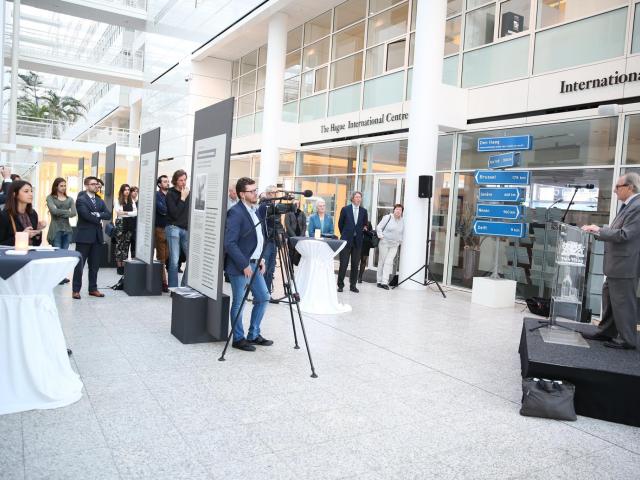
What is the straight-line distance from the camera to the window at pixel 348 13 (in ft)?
45.6

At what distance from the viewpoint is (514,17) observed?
969 centimetres

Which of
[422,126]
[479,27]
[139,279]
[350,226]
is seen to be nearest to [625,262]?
[350,226]

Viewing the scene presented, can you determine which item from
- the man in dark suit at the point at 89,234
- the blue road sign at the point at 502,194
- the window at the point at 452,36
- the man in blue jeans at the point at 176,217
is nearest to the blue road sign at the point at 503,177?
the blue road sign at the point at 502,194

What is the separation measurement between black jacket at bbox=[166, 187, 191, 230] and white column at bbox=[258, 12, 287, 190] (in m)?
7.56

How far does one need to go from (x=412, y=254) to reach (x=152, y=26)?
58.2 feet

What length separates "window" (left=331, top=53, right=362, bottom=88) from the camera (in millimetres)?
13602

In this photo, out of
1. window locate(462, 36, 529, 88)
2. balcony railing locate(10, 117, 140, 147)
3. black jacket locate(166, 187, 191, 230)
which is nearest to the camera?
black jacket locate(166, 187, 191, 230)

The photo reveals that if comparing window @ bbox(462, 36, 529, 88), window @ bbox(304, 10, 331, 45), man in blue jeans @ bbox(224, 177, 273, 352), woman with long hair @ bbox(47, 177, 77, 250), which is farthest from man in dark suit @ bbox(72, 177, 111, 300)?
window @ bbox(304, 10, 331, 45)

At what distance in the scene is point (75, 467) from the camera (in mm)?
2662

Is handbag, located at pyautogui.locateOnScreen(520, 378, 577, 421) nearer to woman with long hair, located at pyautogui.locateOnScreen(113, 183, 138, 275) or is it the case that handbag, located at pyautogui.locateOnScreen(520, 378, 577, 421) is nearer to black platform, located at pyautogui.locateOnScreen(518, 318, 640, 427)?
black platform, located at pyautogui.locateOnScreen(518, 318, 640, 427)

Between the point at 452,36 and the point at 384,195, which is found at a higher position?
the point at 452,36

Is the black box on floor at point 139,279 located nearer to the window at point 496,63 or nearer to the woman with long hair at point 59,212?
the woman with long hair at point 59,212

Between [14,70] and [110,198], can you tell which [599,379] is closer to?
[110,198]

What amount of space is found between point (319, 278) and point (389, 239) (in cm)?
314
